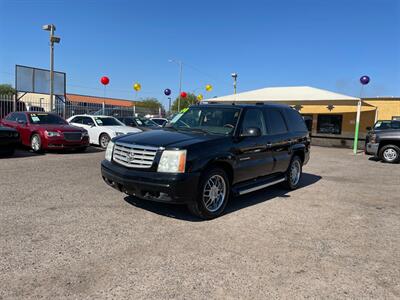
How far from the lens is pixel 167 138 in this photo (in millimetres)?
5227

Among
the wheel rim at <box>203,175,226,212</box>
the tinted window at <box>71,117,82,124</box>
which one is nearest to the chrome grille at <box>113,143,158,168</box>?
the wheel rim at <box>203,175,226,212</box>

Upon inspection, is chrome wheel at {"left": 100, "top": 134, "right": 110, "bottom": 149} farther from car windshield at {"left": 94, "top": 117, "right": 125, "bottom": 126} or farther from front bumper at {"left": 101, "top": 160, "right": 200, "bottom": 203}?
front bumper at {"left": 101, "top": 160, "right": 200, "bottom": 203}

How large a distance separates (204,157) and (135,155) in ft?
3.39

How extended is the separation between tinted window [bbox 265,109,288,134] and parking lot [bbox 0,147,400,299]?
1.36 metres

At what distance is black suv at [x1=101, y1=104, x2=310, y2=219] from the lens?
15.6 feet

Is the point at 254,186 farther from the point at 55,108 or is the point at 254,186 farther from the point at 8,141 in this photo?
the point at 55,108

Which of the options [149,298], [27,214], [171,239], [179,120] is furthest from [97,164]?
[149,298]

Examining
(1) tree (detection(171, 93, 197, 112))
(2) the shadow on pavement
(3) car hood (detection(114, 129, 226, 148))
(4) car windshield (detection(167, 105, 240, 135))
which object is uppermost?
(1) tree (detection(171, 93, 197, 112))

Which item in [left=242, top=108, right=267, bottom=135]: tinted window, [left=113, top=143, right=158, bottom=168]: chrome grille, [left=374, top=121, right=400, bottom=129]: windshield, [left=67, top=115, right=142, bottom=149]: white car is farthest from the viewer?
[left=374, top=121, right=400, bottom=129]: windshield

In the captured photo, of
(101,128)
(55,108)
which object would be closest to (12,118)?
(101,128)

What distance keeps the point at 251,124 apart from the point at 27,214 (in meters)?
3.94

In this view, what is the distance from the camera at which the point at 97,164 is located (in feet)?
32.6

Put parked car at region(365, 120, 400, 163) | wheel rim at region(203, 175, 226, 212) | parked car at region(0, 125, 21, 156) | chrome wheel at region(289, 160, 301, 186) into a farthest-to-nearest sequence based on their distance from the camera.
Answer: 1. parked car at region(365, 120, 400, 163)
2. parked car at region(0, 125, 21, 156)
3. chrome wheel at region(289, 160, 301, 186)
4. wheel rim at region(203, 175, 226, 212)

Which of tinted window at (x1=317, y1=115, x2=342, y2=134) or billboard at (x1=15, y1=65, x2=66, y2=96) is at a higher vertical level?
billboard at (x1=15, y1=65, x2=66, y2=96)
